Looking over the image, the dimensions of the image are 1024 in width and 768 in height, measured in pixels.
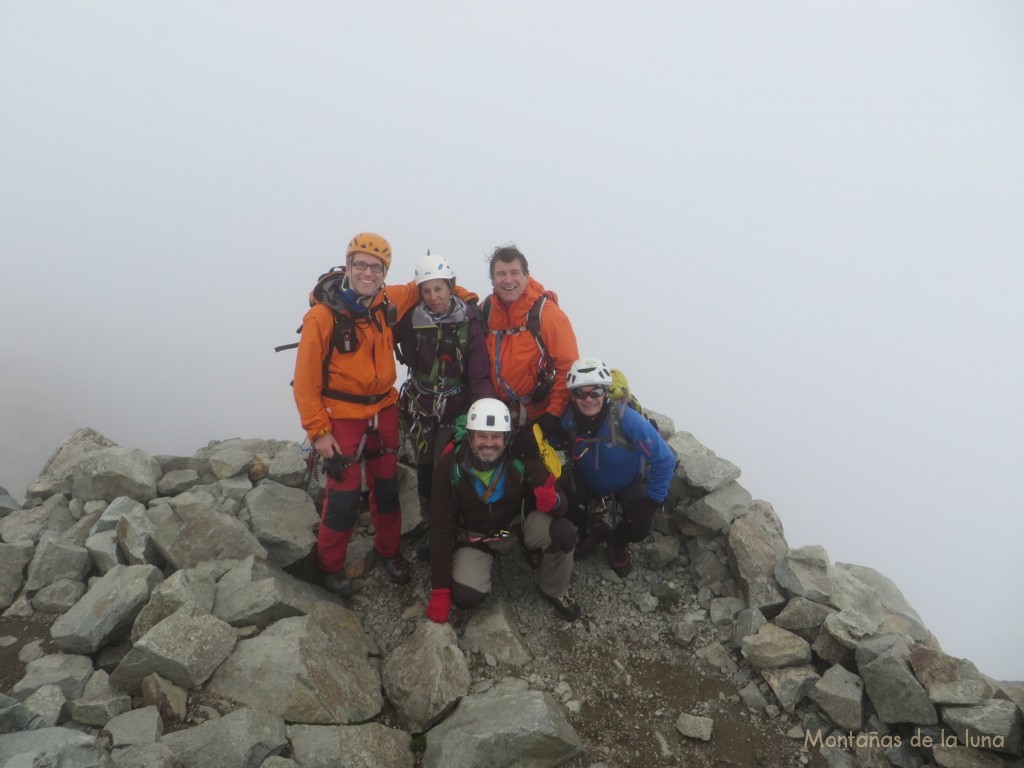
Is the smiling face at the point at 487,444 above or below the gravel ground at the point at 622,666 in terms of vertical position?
above

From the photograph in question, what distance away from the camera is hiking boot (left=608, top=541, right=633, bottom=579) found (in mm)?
7645

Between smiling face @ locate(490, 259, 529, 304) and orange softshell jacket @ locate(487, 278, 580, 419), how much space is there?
0.51 feet

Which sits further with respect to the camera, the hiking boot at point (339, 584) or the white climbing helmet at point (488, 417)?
the hiking boot at point (339, 584)

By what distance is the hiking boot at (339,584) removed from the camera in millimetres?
6965

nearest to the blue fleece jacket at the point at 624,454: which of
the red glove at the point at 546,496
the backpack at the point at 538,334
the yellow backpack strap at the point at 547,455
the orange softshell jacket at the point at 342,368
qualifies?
the backpack at the point at 538,334

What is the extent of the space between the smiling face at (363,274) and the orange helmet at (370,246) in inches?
1.8

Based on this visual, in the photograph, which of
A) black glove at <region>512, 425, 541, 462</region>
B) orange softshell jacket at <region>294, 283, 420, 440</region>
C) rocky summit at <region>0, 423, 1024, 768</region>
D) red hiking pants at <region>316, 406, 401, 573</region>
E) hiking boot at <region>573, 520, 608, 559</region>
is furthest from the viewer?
hiking boot at <region>573, 520, 608, 559</region>

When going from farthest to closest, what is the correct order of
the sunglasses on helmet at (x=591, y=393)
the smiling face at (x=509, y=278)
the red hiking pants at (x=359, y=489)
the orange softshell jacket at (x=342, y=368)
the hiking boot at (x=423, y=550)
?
1. the hiking boot at (x=423, y=550)
2. the smiling face at (x=509, y=278)
3. the sunglasses on helmet at (x=591, y=393)
4. the red hiking pants at (x=359, y=489)
5. the orange softshell jacket at (x=342, y=368)

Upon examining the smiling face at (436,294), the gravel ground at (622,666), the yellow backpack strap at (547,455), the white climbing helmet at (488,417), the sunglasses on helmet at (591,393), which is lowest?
the gravel ground at (622,666)

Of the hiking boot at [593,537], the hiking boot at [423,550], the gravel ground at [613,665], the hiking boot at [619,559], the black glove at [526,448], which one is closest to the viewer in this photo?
the gravel ground at [613,665]

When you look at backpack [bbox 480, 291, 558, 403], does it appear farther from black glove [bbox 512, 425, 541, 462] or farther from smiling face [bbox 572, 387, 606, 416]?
black glove [bbox 512, 425, 541, 462]

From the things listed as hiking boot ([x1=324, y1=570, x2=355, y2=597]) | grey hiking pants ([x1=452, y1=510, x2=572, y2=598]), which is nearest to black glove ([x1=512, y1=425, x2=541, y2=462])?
grey hiking pants ([x1=452, y1=510, x2=572, y2=598])

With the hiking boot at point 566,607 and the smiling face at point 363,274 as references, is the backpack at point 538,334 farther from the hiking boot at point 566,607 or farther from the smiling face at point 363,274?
the hiking boot at point 566,607

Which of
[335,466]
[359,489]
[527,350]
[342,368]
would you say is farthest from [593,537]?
[342,368]
